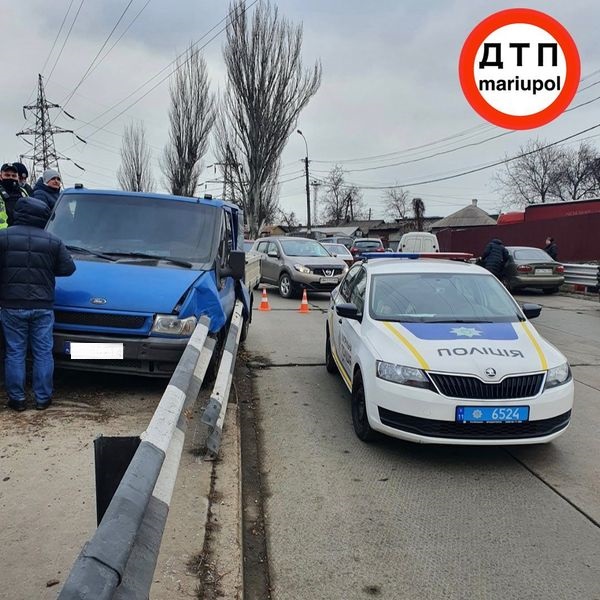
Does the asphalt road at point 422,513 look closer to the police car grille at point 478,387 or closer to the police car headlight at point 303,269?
the police car grille at point 478,387

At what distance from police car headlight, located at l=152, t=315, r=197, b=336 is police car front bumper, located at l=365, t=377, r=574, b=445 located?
182 centimetres

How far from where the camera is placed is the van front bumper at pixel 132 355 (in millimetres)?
5047

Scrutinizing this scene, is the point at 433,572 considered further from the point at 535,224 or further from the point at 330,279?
the point at 535,224

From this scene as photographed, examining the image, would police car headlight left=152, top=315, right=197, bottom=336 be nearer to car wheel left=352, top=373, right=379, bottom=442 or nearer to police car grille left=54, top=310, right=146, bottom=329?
police car grille left=54, top=310, right=146, bottom=329

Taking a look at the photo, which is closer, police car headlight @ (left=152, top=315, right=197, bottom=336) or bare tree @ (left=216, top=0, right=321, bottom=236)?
police car headlight @ (left=152, top=315, right=197, bottom=336)

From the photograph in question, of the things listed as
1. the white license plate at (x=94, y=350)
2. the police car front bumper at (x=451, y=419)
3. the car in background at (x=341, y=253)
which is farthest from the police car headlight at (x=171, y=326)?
the car in background at (x=341, y=253)

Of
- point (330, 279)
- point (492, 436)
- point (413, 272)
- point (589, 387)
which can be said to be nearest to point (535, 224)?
point (330, 279)

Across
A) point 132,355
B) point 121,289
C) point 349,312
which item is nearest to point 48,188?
point 121,289

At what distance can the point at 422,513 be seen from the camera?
12.1 feet

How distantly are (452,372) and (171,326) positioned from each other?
2475mm

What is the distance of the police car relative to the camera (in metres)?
4.21

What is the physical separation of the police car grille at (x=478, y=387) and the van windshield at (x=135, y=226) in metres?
2.96

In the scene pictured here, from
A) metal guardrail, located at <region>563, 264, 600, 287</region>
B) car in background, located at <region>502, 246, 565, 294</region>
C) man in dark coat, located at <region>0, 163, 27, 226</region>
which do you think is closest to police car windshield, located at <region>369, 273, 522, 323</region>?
man in dark coat, located at <region>0, 163, 27, 226</region>

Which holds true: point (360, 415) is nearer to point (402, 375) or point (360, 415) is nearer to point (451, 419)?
point (402, 375)
